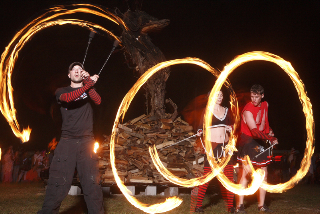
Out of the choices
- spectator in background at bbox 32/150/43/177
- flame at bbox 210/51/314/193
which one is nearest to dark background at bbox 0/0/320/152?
spectator in background at bbox 32/150/43/177

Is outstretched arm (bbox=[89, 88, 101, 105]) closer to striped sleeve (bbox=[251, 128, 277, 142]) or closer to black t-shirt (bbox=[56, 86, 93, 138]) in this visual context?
black t-shirt (bbox=[56, 86, 93, 138])

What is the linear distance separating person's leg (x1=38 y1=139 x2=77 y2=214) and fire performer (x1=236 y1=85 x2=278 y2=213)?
9.97ft

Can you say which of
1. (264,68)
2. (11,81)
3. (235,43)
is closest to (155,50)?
(11,81)

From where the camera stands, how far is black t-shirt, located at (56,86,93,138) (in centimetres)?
397

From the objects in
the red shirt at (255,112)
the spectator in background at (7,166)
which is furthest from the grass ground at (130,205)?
the spectator in background at (7,166)

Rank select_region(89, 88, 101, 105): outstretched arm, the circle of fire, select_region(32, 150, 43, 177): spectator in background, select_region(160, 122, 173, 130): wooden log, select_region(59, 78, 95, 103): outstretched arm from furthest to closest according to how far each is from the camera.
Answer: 1. select_region(32, 150, 43, 177): spectator in background
2. select_region(160, 122, 173, 130): wooden log
3. the circle of fire
4. select_region(89, 88, 101, 105): outstretched arm
5. select_region(59, 78, 95, 103): outstretched arm

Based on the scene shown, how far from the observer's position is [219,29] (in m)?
15.5

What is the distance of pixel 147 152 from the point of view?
8.27 m

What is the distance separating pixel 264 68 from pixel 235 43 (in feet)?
6.37

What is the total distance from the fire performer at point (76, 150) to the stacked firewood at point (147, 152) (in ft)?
12.7

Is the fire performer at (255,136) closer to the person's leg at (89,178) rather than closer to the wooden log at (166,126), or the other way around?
the person's leg at (89,178)

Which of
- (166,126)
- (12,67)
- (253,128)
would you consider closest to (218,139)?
(253,128)

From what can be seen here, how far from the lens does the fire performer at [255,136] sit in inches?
211

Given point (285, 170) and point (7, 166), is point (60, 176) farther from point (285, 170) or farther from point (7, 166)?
point (285, 170)
